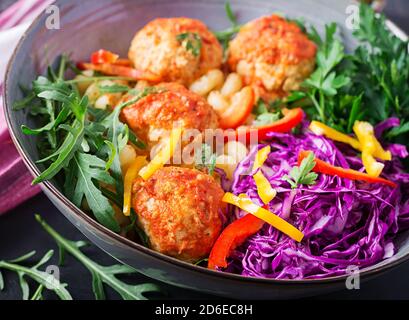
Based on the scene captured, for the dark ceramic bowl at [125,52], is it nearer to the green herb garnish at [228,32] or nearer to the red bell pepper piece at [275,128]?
the green herb garnish at [228,32]

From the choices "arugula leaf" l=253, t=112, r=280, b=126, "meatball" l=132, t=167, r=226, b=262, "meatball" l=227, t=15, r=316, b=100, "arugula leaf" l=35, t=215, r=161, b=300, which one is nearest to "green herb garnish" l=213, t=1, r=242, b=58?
"meatball" l=227, t=15, r=316, b=100

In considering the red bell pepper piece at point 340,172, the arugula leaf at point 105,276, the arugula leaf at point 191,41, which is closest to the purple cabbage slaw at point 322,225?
the red bell pepper piece at point 340,172

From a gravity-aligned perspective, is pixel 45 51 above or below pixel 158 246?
above

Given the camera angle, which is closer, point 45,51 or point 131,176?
point 131,176

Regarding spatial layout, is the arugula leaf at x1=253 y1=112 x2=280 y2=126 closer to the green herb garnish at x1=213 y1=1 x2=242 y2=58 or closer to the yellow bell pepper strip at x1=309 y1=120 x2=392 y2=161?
the yellow bell pepper strip at x1=309 y1=120 x2=392 y2=161

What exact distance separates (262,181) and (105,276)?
0.78 m

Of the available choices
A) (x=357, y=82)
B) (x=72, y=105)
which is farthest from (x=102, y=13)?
(x=357, y=82)

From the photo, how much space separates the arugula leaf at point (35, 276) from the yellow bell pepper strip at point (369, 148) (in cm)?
139

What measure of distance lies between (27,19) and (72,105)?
120cm

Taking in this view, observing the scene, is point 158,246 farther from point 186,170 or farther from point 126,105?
point 126,105

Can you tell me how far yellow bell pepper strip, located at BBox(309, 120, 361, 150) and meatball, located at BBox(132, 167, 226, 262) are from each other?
0.62 m

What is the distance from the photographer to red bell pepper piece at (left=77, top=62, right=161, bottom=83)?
2.70 m

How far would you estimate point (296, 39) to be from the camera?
9.48 ft

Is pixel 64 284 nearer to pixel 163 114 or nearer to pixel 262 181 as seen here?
pixel 163 114
